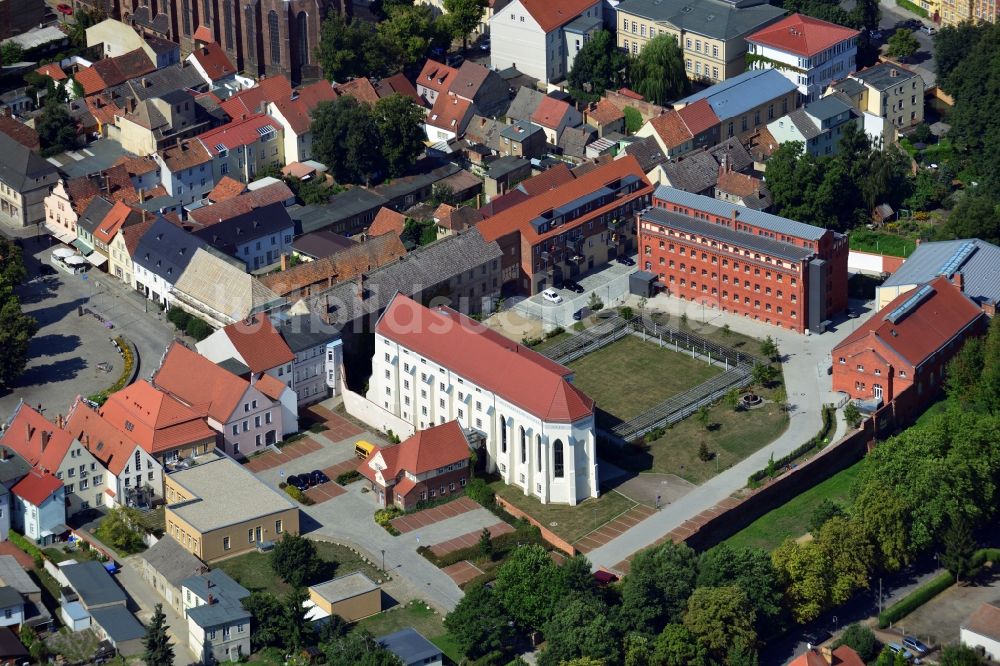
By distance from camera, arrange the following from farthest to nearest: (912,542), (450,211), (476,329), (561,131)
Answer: (561,131), (450,211), (476,329), (912,542)

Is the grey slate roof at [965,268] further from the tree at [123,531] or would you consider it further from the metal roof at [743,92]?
the tree at [123,531]

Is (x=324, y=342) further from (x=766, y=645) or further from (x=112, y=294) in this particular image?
(x=766, y=645)

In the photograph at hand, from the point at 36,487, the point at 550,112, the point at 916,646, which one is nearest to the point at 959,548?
the point at 916,646

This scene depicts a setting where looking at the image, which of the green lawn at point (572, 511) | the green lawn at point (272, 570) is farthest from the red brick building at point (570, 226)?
the green lawn at point (272, 570)

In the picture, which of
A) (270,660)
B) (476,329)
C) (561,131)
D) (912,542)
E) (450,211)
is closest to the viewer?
(270,660)

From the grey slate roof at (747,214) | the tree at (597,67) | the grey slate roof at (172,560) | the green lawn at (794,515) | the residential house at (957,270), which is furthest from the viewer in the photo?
the tree at (597,67)

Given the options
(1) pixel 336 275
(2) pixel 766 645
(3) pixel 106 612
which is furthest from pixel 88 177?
(2) pixel 766 645

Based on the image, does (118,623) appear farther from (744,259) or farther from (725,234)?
(725,234)
